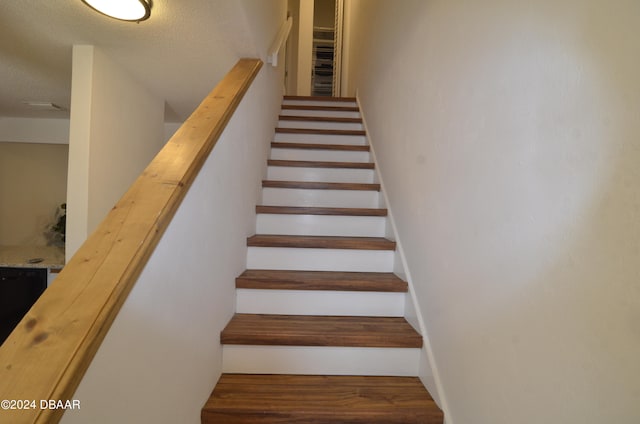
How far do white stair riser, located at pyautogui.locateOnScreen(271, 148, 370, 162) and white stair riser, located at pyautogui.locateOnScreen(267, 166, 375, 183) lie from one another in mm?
202

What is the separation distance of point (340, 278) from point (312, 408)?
572mm

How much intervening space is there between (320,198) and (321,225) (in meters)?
0.27

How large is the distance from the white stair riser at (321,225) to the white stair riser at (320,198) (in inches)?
8.5

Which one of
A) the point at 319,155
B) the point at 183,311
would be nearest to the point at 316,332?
the point at 183,311

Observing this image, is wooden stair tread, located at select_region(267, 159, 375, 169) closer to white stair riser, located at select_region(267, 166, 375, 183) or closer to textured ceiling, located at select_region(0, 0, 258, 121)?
white stair riser, located at select_region(267, 166, 375, 183)

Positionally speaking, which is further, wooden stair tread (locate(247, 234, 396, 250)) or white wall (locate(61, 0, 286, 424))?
wooden stair tread (locate(247, 234, 396, 250))

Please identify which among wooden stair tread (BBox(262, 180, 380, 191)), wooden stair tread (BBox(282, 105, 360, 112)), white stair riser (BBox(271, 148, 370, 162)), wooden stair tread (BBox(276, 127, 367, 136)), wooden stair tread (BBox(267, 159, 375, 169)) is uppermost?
wooden stair tread (BBox(282, 105, 360, 112))

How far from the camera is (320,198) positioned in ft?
6.59

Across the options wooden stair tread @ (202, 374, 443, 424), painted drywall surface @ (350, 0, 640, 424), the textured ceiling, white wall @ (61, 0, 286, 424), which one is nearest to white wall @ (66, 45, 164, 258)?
the textured ceiling

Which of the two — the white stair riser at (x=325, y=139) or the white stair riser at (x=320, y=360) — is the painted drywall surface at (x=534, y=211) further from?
the white stair riser at (x=325, y=139)

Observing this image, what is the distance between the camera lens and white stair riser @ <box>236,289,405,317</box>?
1377 mm

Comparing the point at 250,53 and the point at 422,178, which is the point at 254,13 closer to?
the point at 250,53

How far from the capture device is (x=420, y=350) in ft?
3.91

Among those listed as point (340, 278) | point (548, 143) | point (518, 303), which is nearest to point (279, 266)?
point (340, 278)
